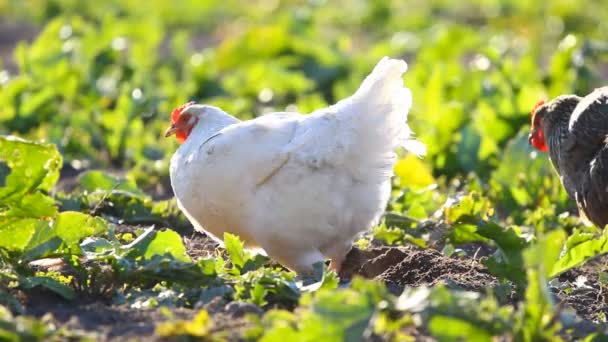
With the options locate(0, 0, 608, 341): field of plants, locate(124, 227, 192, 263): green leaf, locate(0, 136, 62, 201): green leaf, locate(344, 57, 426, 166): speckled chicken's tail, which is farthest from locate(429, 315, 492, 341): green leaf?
locate(0, 136, 62, 201): green leaf

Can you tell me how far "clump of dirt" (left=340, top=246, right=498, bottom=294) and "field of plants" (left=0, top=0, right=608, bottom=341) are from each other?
1cm

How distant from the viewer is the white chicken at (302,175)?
5.02 m

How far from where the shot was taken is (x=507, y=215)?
6883 mm

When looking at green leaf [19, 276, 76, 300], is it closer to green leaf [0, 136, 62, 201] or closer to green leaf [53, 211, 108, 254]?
green leaf [53, 211, 108, 254]

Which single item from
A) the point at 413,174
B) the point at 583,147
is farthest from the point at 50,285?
the point at 413,174

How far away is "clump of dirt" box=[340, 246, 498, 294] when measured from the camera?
4973 millimetres

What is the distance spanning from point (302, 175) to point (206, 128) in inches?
28.4

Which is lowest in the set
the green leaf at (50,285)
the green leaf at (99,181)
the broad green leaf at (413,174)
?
the broad green leaf at (413,174)

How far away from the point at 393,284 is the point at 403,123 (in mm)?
747

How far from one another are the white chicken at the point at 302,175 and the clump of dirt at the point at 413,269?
0.20 metres

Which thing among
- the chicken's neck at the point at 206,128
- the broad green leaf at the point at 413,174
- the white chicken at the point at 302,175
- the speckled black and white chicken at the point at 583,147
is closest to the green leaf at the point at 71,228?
the white chicken at the point at 302,175

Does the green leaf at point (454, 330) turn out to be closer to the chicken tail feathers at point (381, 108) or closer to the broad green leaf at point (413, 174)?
the chicken tail feathers at point (381, 108)

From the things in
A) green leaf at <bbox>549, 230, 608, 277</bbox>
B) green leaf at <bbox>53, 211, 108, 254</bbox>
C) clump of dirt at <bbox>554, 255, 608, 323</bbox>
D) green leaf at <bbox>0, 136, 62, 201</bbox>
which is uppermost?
green leaf at <bbox>0, 136, 62, 201</bbox>

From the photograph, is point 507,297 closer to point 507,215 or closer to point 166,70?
point 507,215
